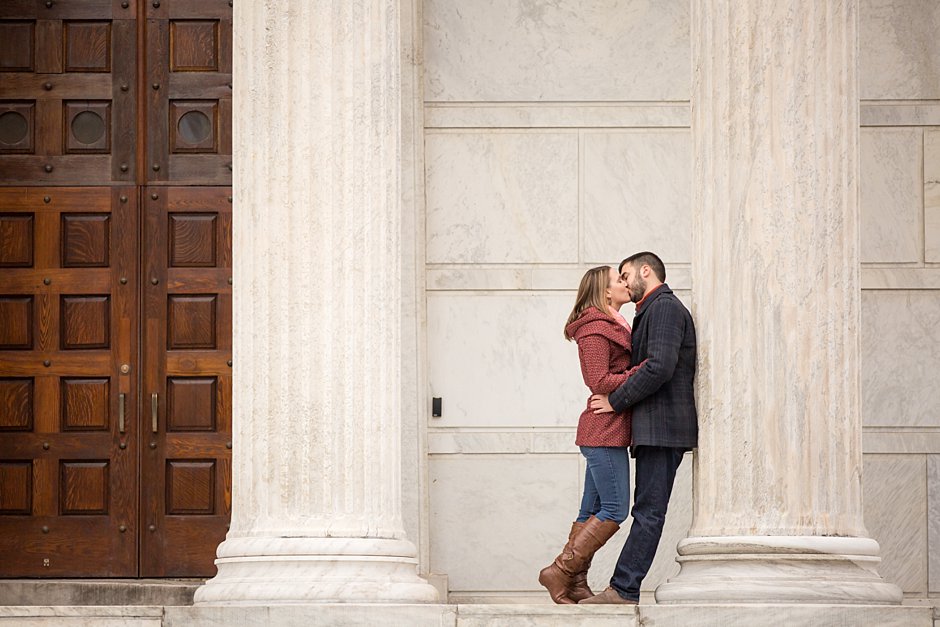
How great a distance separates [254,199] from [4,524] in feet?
13.6

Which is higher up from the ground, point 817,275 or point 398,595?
point 817,275

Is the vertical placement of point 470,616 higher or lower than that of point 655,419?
lower

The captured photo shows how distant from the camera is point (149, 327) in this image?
40.5 feet

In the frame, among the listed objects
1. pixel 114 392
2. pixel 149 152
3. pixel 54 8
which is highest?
pixel 54 8

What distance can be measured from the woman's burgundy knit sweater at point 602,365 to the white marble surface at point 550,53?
3209 millimetres

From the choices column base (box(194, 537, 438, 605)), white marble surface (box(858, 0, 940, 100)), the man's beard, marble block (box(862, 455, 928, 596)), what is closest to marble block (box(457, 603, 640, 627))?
column base (box(194, 537, 438, 605))

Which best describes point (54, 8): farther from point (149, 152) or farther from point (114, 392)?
point (114, 392)

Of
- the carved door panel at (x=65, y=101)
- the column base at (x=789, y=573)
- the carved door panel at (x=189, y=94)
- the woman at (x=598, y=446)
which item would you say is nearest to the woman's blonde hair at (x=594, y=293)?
the woman at (x=598, y=446)

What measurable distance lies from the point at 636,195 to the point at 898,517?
3.04 meters

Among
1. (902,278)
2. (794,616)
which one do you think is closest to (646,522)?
(794,616)

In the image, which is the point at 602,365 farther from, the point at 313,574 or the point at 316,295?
the point at 313,574

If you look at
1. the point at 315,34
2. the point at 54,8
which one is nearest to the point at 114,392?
the point at 54,8

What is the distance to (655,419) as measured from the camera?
377 inches

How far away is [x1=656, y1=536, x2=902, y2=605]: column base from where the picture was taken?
29.3 ft
